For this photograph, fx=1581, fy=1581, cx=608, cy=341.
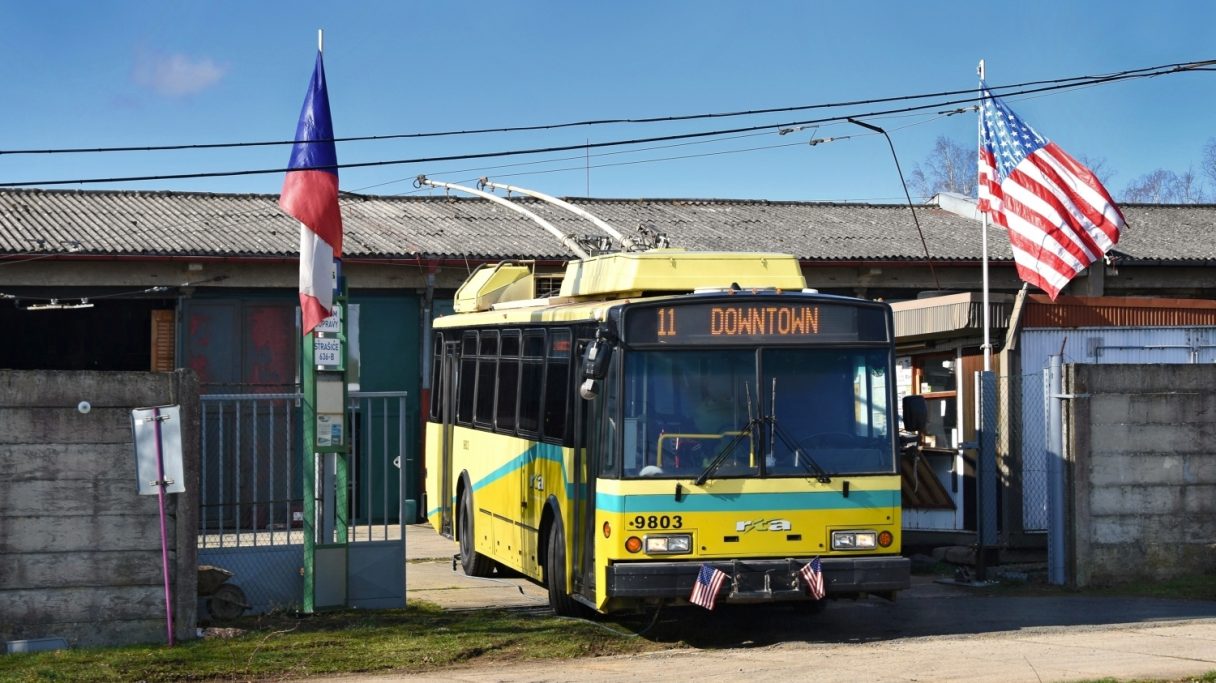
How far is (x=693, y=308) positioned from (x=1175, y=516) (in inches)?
264

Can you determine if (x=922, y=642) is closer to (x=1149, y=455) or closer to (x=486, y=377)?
(x=1149, y=455)

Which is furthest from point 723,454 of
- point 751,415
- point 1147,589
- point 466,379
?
point 466,379

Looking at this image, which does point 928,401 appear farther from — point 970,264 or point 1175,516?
point 970,264

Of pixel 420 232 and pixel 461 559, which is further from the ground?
pixel 420 232

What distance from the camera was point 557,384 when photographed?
1452cm

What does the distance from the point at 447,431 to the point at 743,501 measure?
7.73m

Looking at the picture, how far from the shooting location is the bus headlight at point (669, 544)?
12.3 m

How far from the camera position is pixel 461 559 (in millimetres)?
18719

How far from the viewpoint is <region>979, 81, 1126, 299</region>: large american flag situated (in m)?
18.3

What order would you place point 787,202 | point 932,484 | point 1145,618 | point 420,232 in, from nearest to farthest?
point 1145,618 < point 932,484 < point 420,232 < point 787,202

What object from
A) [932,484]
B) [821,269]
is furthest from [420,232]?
[932,484]

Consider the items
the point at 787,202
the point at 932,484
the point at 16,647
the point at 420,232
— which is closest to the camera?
the point at 16,647

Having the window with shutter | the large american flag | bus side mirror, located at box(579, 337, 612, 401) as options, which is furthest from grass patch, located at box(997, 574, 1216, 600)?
the window with shutter

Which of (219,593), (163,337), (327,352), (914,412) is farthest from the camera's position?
(163,337)
